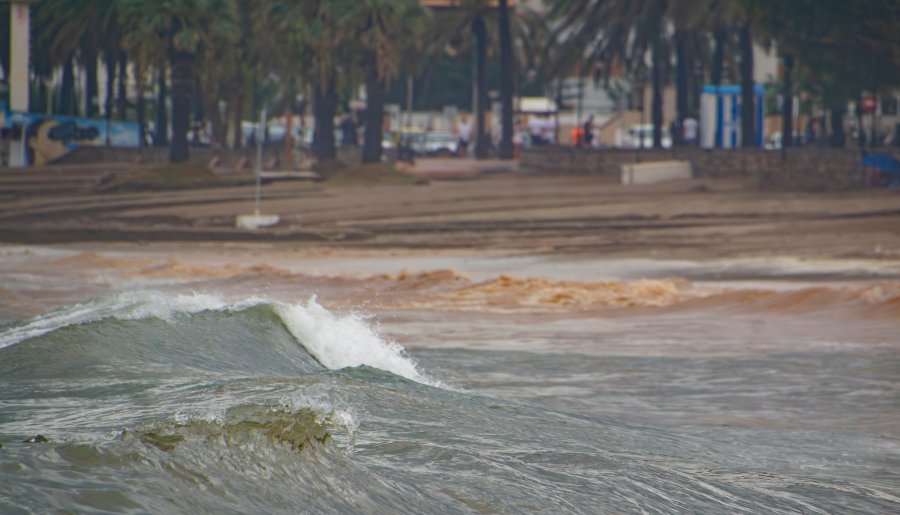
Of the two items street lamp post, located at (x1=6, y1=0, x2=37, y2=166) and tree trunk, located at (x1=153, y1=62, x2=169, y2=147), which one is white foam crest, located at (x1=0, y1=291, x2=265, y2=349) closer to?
street lamp post, located at (x1=6, y1=0, x2=37, y2=166)

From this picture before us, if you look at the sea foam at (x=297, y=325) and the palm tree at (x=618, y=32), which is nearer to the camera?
the sea foam at (x=297, y=325)

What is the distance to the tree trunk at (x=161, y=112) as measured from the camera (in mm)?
29422

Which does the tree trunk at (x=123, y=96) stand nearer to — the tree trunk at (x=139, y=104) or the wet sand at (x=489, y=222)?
the tree trunk at (x=139, y=104)

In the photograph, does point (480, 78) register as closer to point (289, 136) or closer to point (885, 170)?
point (289, 136)

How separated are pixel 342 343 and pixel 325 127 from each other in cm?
2569

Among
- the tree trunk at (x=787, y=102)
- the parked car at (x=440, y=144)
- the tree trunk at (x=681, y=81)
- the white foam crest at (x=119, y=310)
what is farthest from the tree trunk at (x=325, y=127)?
the white foam crest at (x=119, y=310)

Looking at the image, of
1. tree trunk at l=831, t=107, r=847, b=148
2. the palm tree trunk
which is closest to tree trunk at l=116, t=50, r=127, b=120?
the palm tree trunk

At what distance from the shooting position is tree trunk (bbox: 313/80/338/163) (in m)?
38.1

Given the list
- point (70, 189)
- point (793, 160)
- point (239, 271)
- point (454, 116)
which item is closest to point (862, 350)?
point (239, 271)

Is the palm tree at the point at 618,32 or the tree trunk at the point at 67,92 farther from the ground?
the palm tree at the point at 618,32

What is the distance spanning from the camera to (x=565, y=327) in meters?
17.0

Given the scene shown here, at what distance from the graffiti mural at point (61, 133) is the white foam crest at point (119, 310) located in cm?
1182

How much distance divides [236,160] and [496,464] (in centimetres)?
2600

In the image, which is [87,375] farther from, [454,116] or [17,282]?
[454,116]
